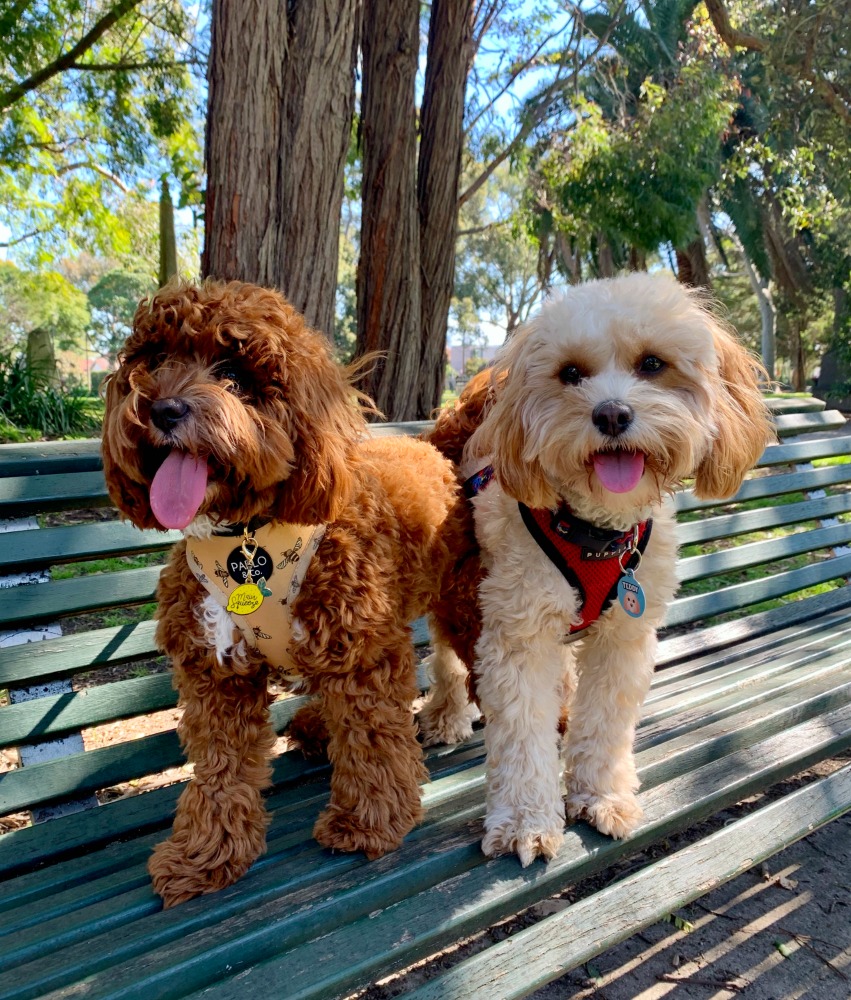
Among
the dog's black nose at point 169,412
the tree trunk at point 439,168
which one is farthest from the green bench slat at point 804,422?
the dog's black nose at point 169,412

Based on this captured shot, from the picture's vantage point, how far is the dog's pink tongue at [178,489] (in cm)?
175

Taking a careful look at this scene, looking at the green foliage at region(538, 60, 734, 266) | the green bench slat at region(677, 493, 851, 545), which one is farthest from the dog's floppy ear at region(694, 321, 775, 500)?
the green foliage at region(538, 60, 734, 266)

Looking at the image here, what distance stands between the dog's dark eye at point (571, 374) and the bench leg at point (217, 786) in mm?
1098

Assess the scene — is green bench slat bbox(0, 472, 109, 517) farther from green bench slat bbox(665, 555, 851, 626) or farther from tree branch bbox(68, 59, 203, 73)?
tree branch bbox(68, 59, 203, 73)

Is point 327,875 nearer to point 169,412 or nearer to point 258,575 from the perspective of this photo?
point 258,575

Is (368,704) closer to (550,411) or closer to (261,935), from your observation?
(261,935)

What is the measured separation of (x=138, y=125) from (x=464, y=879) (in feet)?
33.4

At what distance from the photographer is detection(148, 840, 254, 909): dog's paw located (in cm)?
192

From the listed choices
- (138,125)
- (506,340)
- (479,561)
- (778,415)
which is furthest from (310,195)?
(138,125)

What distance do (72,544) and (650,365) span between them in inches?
67.4

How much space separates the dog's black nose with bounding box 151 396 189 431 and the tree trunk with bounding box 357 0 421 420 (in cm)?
309

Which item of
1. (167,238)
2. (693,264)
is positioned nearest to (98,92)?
(167,238)

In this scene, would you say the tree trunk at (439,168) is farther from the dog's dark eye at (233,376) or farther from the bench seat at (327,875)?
the dog's dark eye at (233,376)

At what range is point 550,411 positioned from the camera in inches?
80.4
